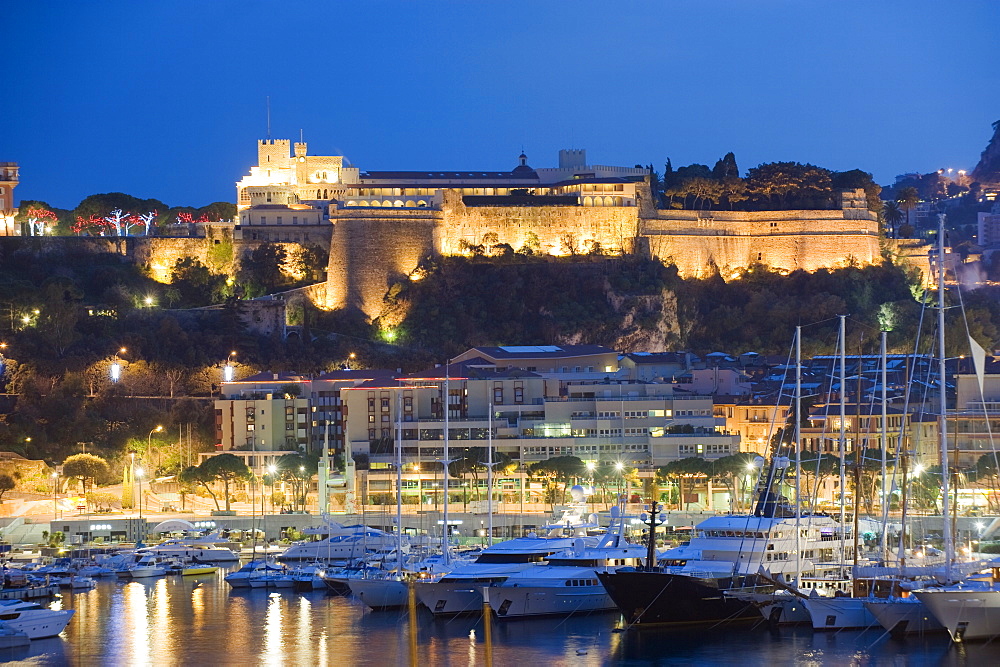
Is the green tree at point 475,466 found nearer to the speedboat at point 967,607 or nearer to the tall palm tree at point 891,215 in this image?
the speedboat at point 967,607

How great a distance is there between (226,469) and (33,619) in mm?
25875

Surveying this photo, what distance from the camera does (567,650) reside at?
4519 centimetres

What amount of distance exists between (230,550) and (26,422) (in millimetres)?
19609

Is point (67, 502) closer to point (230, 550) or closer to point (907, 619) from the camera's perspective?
point (230, 550)

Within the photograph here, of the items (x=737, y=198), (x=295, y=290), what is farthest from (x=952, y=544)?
(x=737, y=198)

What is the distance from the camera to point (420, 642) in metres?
46.8

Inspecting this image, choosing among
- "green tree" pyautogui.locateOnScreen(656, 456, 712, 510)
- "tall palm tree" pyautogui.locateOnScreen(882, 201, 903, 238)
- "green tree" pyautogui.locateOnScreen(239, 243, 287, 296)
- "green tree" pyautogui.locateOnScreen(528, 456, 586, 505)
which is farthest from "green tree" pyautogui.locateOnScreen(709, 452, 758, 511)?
"tall palm tree" pyautogui.locateOnScreen(882, 201, 903, 238)

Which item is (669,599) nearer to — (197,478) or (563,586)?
(563,586)

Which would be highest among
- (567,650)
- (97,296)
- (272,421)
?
(97,296)

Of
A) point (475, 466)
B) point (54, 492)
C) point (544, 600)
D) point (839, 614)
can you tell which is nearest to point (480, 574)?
point (544, 600)

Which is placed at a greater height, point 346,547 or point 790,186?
point 790,186

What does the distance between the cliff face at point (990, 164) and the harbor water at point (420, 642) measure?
471ft

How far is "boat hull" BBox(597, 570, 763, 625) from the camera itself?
4606 cm

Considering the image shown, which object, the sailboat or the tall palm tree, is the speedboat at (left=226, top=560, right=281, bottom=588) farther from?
the tall palm tree
